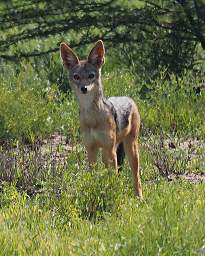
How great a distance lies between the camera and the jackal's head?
27.2 feet

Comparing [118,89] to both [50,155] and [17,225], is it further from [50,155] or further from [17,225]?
[17,225]

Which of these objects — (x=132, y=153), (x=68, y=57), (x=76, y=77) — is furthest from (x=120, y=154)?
(x=68, y=57)

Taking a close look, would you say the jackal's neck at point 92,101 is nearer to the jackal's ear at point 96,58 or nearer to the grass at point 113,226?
the jackal's ear at point 96,58

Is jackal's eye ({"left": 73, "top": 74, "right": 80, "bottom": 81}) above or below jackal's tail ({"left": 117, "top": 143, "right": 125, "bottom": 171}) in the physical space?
above

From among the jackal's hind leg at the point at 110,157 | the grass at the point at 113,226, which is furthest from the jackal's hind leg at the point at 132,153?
the grass at the point at 113,226

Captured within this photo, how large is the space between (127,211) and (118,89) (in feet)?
15.7

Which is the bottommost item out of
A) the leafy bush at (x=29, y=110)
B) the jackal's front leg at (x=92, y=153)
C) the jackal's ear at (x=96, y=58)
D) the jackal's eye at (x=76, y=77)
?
the leafy bush at (x=29, y=110)

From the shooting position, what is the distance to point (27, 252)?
6043 millimetres

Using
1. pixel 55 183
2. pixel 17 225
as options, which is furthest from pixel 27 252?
pixel 55 183

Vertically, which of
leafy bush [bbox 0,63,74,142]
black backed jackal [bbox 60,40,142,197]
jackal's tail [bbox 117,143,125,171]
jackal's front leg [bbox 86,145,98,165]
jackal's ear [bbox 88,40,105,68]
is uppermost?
jackal's ear [bbox 88,40,105,68]

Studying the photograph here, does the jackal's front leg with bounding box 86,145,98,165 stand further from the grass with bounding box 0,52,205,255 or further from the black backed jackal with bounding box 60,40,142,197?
the grass with bounding box 0,52,205,255

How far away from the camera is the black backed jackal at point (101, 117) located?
8.02 m

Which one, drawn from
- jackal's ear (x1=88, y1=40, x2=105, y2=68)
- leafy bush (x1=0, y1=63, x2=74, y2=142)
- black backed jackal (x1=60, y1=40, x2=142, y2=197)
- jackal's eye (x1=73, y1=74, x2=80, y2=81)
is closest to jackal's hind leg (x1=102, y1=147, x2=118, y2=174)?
black backed jackal (x1=60, y1=40, x2=142, y2=197)

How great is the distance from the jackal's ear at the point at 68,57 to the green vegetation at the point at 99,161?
3.07ft
